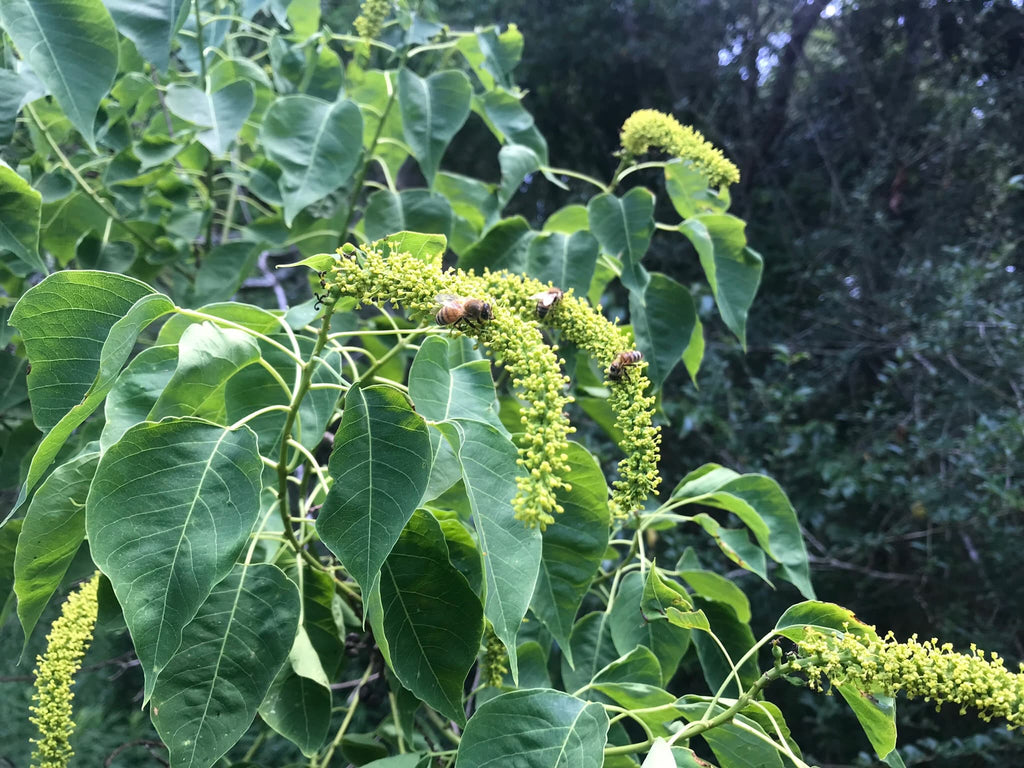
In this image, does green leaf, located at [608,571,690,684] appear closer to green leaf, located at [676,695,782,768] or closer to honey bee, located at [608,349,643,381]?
green leaf, located at [676,695,782,768]

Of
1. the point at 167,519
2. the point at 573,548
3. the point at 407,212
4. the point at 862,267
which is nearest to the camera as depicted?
the point at 167,519

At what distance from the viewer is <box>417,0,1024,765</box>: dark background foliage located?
2.52 metres

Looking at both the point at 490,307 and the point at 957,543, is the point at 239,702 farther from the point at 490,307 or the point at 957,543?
the point at 957,543

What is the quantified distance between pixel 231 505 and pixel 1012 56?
3.69 metres

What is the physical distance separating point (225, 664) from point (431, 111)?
0.93 m

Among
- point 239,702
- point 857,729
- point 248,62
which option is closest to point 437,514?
point 239,702

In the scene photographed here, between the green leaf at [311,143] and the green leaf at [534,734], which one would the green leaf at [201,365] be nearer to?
the green leaf at [534,734]

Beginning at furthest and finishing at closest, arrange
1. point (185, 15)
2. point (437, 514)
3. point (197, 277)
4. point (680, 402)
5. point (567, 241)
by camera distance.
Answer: point (680, 402)
point (197, 277)
point (567, 241)
point (185, 15)
point (437, 514)

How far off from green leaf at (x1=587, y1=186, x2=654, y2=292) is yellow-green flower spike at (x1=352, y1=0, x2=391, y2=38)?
59 centimetres

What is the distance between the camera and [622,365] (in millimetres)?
771

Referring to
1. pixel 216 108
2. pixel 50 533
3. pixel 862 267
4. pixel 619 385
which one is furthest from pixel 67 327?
pixel 862 267

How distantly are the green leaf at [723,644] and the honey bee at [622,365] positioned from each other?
430 mm

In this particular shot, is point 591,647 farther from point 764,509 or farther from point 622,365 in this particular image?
point 622,365

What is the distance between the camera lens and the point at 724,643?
1.08 metres
